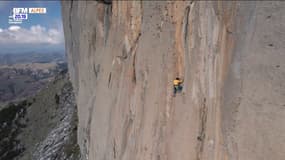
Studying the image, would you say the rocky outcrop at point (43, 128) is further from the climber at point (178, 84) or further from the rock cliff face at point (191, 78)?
the climber at point (178, 84)

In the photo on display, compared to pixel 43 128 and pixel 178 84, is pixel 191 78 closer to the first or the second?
pixel 178 84

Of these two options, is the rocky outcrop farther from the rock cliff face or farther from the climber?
the climber

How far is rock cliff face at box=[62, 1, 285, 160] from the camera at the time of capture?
6.18 m

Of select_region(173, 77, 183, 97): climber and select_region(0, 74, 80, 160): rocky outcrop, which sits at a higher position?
select_region(173, 77, 183, 97): climber

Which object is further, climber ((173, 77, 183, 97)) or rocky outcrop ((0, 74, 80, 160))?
rocky outcrop ((0, 74, 80, 160))

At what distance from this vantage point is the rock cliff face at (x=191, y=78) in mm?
6180

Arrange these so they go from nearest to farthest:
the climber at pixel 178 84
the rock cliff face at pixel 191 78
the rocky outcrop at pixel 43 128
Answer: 1. the rock cliff face at pixel 191 78
2. the climber at pixel 178 84
3. the rocky outcrop at pixel 43 128

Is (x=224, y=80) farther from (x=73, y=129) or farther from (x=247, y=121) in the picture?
(x=73, y=129)

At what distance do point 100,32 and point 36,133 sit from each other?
82.2 ft

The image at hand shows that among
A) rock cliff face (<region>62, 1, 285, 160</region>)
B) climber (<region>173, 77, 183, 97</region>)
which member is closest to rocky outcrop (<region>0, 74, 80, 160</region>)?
rock cliff face (<region>62, 1, 285, 160</region>)

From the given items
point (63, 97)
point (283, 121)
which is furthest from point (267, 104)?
point (63, 97)

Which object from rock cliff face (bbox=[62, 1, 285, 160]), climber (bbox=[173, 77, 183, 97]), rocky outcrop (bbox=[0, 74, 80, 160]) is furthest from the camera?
rocky outcrop (bbox=[0, 74, 80, 160])

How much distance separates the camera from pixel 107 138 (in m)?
11.2

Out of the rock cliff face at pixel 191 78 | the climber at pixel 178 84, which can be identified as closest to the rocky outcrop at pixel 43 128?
the rock cliff face at pixel 191 78
